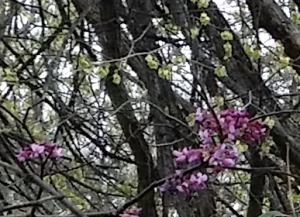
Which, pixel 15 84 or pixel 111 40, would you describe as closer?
pixel 15 84

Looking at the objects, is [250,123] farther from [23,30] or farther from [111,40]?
[23,30]

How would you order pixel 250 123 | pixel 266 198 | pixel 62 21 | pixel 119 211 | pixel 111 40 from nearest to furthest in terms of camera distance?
pixel 119 211
pixel 250 123
pixel 111 40
pixel 62 21
pixel 266 198

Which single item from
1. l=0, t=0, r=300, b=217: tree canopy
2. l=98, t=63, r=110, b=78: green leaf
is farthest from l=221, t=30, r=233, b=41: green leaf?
l=98, t=63, r=110, b=78: green leaf

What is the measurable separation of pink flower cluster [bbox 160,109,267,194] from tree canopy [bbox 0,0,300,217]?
2.65 ft

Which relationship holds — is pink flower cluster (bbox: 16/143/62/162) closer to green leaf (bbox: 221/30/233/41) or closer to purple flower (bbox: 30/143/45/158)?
purple flower (bbox: 30/143/45/158)

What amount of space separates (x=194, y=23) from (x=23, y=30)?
79 centimetres

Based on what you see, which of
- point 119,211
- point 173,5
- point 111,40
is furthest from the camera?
point 111,40

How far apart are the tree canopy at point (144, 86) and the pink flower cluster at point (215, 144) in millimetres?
809

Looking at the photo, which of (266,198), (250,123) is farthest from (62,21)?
(250,123)

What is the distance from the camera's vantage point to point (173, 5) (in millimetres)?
2639

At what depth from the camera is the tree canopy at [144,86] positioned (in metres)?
2.60

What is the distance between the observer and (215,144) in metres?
1.46

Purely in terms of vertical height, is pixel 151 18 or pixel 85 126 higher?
pixel 151 18

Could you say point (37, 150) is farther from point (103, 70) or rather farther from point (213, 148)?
point (103, 70)
